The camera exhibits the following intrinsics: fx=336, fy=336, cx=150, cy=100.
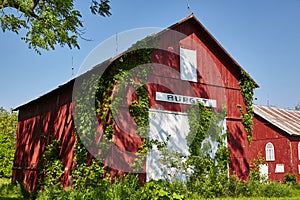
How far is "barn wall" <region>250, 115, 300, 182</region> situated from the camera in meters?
23.3

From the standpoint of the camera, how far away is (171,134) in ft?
43.8

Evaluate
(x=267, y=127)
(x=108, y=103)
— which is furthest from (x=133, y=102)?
(x=267, y=127)

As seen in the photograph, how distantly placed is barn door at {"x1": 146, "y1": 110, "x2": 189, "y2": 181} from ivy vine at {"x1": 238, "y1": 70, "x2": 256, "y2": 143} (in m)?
3.35

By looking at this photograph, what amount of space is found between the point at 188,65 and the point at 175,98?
1716mm

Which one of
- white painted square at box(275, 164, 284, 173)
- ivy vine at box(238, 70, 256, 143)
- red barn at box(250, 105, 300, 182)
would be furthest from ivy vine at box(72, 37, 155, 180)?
white painted square at box(275, 164, 284, 173)

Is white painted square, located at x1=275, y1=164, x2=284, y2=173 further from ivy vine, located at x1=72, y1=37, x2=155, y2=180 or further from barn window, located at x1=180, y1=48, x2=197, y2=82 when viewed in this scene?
ivy vine, located at x1=72, y1=37, x2=155, y2=180

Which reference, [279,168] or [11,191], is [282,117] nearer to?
[279,168]

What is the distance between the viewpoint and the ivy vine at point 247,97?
15.5 metres

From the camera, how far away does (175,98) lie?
1371cm

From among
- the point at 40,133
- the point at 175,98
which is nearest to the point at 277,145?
the point at 175,98

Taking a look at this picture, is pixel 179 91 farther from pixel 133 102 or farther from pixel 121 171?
pixel 121 171

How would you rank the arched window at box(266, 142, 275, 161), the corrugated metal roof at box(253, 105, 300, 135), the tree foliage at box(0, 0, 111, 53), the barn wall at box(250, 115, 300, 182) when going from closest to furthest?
the tree foliage at box(0, 0, 111, 53), the barn wall at box(250, 115, 300, 182), the corrugated metal roof at box(253, 105, 300, 135), the arched window at box(266, 142, 275, 161)

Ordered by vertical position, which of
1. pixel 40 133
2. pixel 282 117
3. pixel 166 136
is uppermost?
pixel 282 117

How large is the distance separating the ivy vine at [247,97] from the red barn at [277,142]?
708cm
